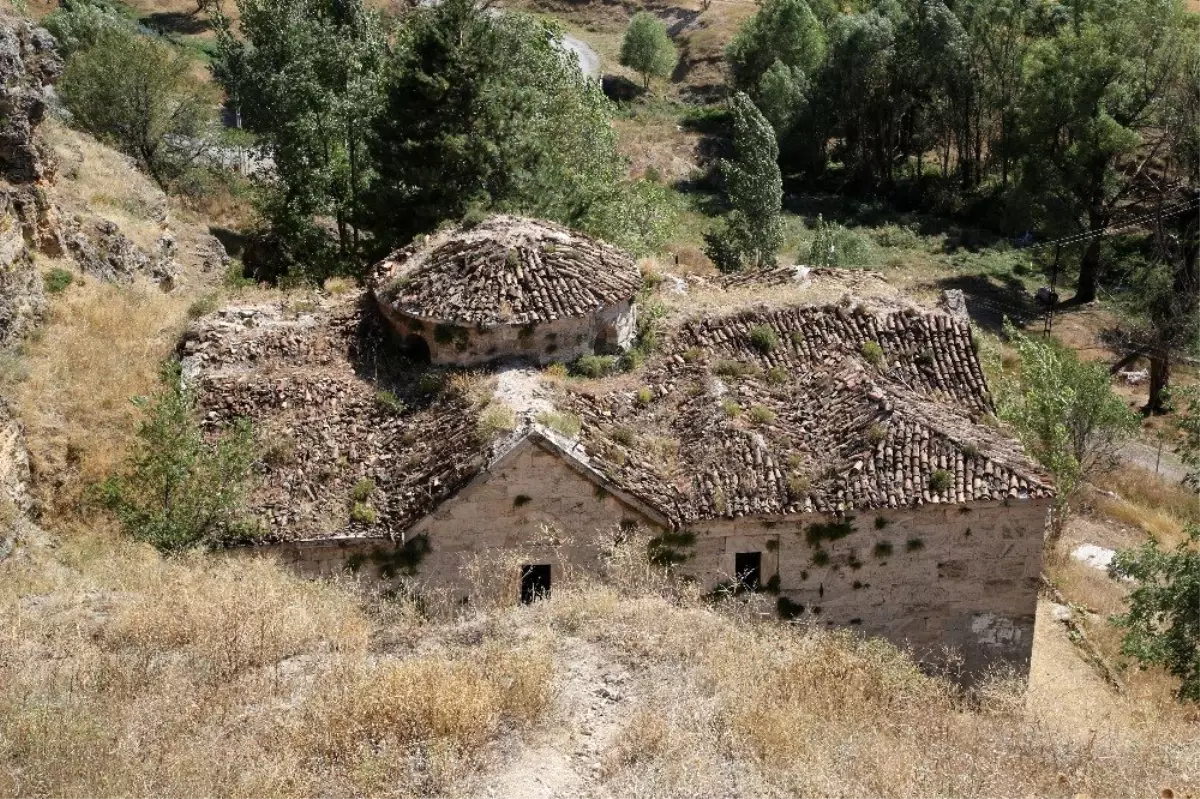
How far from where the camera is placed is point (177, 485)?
1569 cm

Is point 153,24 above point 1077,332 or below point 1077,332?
above

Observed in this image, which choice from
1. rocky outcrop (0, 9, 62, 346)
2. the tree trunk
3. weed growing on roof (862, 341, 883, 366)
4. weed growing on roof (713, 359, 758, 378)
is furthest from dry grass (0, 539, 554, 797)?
the tree trunk

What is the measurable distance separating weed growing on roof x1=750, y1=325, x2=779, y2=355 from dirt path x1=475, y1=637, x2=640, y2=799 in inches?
367

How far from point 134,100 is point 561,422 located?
3094cm

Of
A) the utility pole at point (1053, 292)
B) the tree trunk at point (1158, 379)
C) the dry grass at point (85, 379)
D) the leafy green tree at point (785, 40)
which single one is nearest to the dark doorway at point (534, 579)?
the dry grass at point (85, 379)

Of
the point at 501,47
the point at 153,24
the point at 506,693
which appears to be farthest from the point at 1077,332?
the point at 153,24

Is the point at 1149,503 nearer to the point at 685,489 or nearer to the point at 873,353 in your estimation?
the point at 873,353

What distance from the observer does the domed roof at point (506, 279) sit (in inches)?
733

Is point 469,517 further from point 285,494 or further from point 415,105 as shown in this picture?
point 415,105

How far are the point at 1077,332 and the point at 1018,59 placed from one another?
754 inches

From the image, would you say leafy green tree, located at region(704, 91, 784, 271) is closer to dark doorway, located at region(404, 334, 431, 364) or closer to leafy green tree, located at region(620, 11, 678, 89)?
dark doorway, located at region(404, 334, 431, 364)

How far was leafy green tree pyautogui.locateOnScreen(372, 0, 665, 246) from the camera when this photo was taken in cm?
2986

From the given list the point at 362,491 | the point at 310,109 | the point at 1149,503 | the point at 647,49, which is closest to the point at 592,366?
the point at 362,491

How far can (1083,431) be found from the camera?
28.2m
